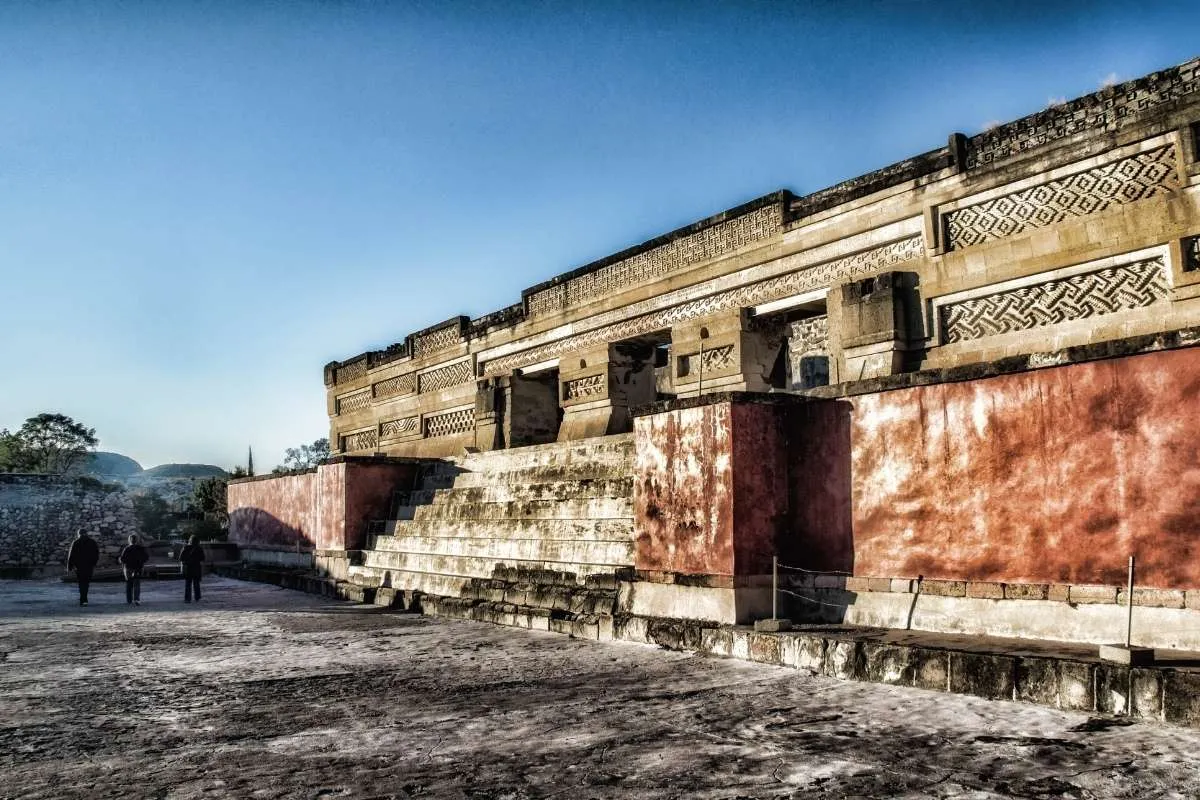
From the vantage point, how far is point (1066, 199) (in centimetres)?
691

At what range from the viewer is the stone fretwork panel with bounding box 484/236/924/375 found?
319 inches

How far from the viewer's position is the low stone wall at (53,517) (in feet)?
67.8

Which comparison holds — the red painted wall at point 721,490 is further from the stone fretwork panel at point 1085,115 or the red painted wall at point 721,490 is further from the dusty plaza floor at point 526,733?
the stone fretwork panel at point 1085,115

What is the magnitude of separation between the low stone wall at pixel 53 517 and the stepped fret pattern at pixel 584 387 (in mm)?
14495

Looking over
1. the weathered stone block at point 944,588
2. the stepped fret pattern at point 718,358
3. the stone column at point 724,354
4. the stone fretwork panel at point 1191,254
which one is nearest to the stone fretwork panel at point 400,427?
the stone column at point 724,354

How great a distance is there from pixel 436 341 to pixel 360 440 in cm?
327

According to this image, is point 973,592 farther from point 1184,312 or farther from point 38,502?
point 38,502

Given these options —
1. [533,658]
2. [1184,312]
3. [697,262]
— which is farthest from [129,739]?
[697,262]

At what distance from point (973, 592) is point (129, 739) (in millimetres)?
4157

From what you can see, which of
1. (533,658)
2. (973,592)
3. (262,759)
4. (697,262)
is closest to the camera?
(262,759)

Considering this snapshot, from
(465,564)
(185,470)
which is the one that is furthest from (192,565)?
(185,470)

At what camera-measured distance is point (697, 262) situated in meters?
9.95

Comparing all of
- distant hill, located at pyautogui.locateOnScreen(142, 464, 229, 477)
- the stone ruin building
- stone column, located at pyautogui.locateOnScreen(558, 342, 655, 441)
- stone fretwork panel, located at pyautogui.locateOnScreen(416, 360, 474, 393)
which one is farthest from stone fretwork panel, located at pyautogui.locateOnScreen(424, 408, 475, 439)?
distant hill, located at pyautogui.locateOnScreen(142, 464, 229, 477)

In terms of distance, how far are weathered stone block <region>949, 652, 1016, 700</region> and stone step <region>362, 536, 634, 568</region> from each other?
119 inches
